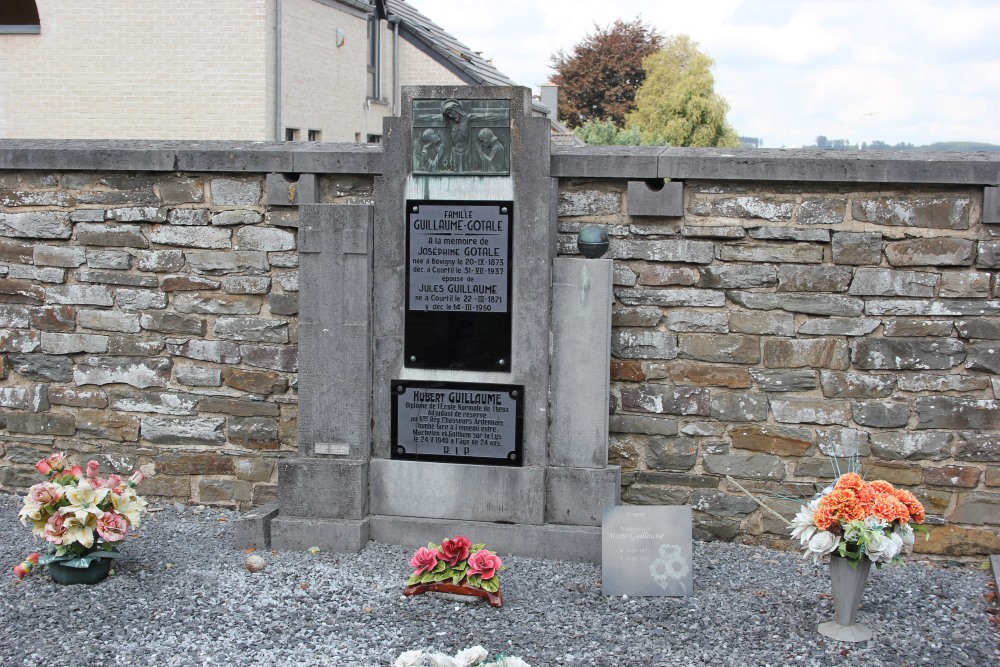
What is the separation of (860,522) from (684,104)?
28163mm

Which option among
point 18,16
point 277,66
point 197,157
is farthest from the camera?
point 18,16

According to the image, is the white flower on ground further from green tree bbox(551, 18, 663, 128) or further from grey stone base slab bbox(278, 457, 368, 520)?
green tree bbox(551, 18, 663, 128)

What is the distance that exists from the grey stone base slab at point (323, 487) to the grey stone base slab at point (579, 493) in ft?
3.47

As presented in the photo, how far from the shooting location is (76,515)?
4.77 meters

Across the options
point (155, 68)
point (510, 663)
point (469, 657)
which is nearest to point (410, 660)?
point (469, 657)

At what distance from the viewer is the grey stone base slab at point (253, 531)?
218 inches

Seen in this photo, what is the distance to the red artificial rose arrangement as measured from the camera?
4.77 meters

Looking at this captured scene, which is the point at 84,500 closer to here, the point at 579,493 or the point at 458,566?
the point at 458,566

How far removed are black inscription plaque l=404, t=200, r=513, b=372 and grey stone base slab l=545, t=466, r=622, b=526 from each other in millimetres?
689

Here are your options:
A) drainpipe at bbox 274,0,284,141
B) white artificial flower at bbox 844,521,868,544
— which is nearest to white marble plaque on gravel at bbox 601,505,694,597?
white artificial flower at bbox 844,521,868,544

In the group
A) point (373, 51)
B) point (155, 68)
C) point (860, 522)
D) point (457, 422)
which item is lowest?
point (860, 522)

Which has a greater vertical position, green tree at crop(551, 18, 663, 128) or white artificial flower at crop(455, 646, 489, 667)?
green tree at crop(551, 18, 663, 128)

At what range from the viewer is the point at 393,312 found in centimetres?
555

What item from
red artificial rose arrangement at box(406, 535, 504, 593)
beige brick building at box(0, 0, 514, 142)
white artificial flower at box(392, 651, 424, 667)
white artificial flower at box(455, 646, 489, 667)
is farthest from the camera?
beige brick building at box(0, 0, 514, 142)
